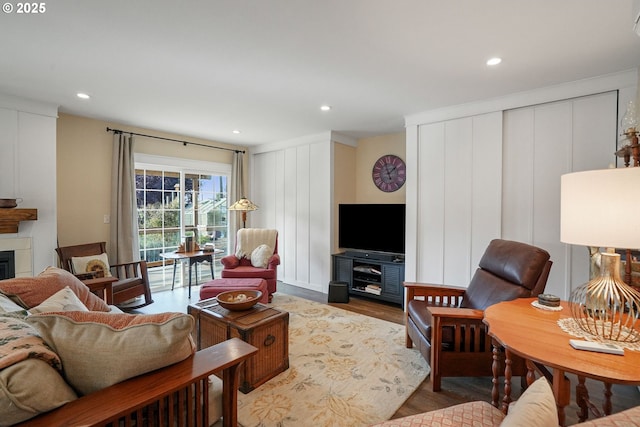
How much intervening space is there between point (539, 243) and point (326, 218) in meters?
2.68

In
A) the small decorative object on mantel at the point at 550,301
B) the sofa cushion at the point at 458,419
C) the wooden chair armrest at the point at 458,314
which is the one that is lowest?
the sofa cushion at the point at 458,419

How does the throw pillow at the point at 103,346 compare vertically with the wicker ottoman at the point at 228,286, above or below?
above

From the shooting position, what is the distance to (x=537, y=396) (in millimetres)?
837

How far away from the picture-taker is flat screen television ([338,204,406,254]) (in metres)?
4.14

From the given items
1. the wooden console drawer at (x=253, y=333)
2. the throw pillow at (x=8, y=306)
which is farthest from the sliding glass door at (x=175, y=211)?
the throw pillow at (x=8, y=306)

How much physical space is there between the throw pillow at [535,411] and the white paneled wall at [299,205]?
3760mm

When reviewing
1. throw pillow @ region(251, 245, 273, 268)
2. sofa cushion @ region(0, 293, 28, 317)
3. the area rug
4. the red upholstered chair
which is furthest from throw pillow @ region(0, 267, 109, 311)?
throw pillow @ region(251, 245, 273, 268)

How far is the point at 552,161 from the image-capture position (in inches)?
116

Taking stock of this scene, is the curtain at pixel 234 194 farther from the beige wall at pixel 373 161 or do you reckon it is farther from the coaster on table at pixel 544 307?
the coaster on table at pixel 544 307

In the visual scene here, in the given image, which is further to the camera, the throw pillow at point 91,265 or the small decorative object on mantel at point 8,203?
the throw pillow at point 91,265

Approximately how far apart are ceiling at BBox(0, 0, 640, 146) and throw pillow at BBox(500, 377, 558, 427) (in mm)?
1855

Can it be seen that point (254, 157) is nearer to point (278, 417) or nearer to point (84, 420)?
point (278, 417)

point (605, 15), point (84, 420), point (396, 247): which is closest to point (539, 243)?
point (396, 247)

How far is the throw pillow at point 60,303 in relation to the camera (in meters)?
1.52
